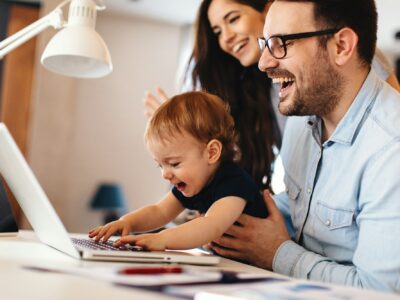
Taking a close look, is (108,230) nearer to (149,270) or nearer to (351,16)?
(149,270)

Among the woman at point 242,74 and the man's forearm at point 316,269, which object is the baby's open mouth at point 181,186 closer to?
the man's forearm at point 316,269

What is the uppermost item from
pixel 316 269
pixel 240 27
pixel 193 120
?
pixel 240 27

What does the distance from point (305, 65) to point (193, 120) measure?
1.18ft

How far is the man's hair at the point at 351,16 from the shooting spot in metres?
1.51

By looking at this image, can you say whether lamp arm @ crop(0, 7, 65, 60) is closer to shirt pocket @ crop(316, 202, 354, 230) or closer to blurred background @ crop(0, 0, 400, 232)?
shirt pocket @ crop(316, 202, 354, 230)

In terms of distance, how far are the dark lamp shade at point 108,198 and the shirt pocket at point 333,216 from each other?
4465mm

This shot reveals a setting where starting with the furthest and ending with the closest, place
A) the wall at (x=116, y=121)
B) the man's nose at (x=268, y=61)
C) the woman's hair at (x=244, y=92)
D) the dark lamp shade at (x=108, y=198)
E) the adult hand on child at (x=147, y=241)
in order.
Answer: the wall at (x=116, y=121)
the dark lamp shade at (x=108, y=198)
the woman's hair at (x=244, y=92)
the man's nose at (x=268, y=61)
the adult hand on child at (x=147, y=241)

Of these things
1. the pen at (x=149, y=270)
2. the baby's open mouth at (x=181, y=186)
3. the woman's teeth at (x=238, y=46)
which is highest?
the woman's teeth at (x=238, y=46)

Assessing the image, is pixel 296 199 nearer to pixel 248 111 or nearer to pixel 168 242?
pixel 168 242

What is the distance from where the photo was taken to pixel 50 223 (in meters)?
1.16

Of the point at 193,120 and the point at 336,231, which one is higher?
the point at 193,120

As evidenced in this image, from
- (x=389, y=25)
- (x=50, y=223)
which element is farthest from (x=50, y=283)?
(x=389, y=25)

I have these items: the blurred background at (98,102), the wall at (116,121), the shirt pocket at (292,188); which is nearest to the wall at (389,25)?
the blurred background at (98,102)

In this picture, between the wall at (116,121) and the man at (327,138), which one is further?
the wall at (116,121)
